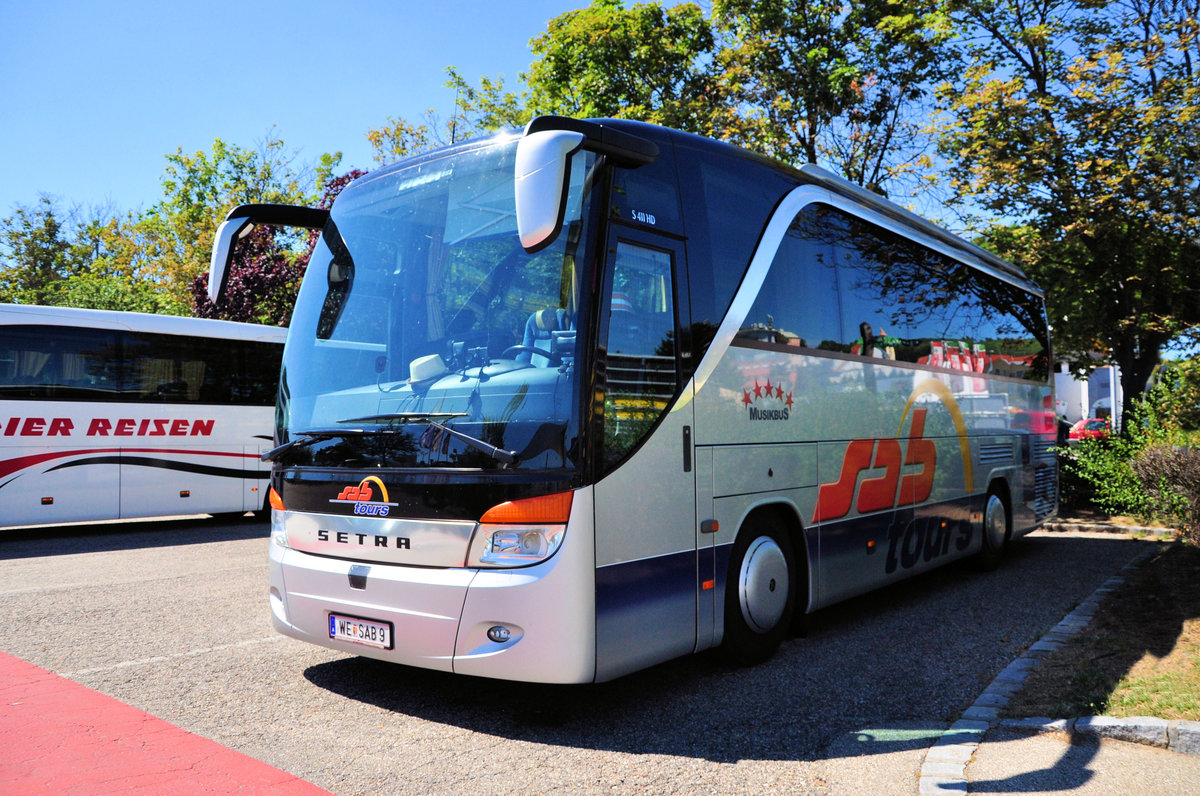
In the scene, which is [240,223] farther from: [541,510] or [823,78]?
[823,78]

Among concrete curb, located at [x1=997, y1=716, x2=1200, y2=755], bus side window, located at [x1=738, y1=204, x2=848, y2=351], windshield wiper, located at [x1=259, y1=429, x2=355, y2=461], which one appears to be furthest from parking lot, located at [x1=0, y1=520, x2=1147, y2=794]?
bus side window, located at [x1=738, y1=204, x2=848, y2=351]

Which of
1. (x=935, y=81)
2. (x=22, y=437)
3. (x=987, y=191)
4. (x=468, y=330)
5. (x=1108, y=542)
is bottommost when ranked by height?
(x=1108, y=542)

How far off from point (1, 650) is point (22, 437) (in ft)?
24.6

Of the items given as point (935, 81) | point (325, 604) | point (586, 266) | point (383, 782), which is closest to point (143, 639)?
point (325, 604)

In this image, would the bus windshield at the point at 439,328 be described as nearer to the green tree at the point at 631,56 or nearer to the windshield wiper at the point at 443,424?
the windshield wiper at the point at 443,424

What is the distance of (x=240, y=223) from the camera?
600 centimetres

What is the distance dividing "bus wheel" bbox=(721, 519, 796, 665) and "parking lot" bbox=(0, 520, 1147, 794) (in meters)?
0.18

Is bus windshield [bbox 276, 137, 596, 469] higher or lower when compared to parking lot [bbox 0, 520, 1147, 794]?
higher

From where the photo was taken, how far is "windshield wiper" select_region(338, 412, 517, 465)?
14.6 ft

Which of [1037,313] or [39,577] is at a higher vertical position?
[1037,313]

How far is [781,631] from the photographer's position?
6.13 meters

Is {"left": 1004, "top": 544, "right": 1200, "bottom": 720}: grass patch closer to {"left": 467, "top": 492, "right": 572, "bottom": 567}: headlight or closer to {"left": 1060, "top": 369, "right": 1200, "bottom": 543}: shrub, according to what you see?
{"left": 1060, "top": 369, "right": 1200, "bottom": 543}: shrub

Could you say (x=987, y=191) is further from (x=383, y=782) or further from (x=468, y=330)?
(x=383, y=782)

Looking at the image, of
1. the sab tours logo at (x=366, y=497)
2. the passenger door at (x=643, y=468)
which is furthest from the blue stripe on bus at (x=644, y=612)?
the sab tours logo at (x=366, y=497)
